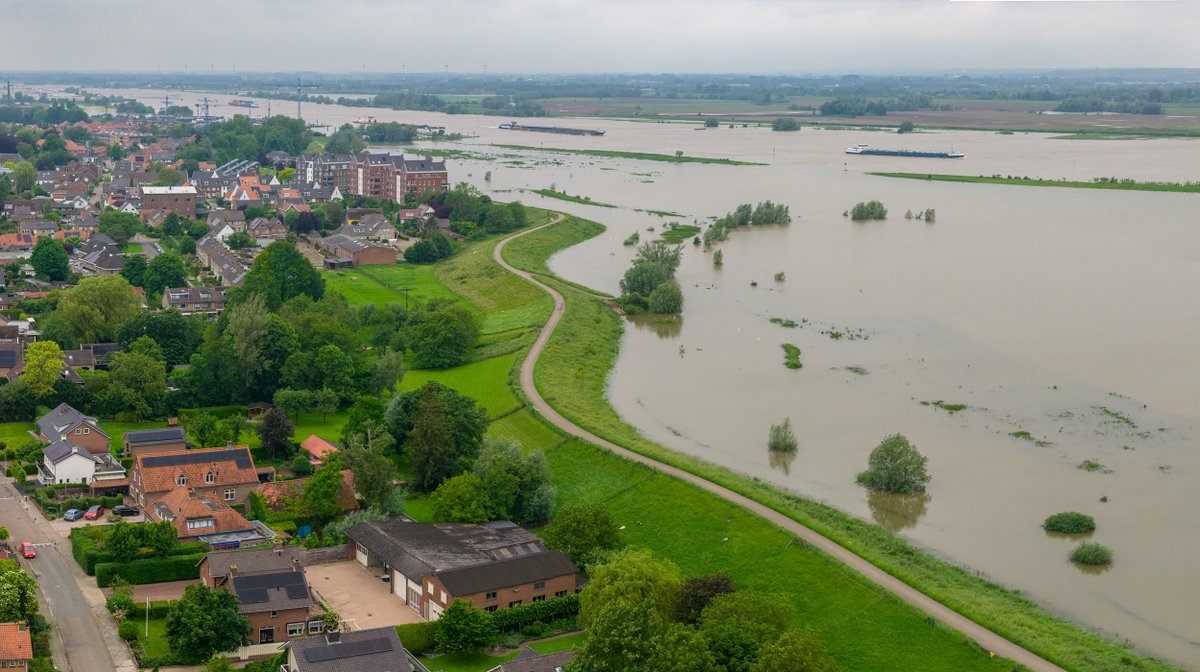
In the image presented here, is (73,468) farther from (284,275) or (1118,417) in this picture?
(1118,417)

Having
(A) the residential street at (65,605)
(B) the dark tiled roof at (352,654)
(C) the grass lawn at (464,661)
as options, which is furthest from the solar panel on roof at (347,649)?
(A) the residential street at (65,605)

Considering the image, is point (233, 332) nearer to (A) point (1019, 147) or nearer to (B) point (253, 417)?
(B) point (253, 417)

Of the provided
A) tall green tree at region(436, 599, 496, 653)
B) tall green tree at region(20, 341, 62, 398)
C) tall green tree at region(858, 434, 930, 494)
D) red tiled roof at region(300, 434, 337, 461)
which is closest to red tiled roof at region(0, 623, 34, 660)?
tall green tree at region(436, 599, 496, 653)

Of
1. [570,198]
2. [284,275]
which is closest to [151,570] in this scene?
[284,275]

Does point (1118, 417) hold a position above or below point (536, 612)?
above

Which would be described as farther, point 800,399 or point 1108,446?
point 800,399

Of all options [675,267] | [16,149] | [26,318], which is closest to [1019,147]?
[675,267]
